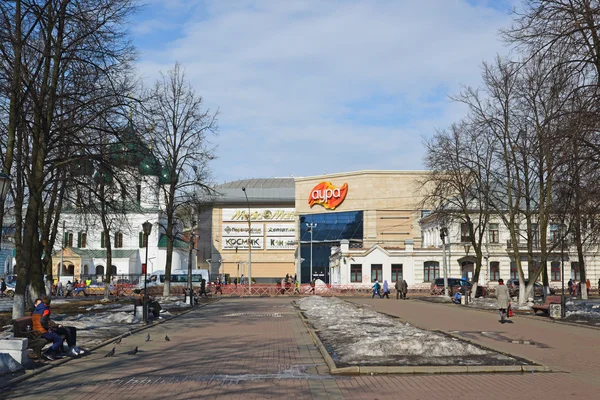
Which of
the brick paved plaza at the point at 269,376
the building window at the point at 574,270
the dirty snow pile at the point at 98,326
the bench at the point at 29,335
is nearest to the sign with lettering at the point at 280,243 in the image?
the building window at the point at 574,270

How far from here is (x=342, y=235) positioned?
333 feet

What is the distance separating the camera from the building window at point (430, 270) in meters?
69.0

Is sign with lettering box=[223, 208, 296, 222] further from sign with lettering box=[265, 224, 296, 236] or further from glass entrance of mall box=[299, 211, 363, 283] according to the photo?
glass entrance of mall box=[299, 211, 363, 283]

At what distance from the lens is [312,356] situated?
50.8 feet

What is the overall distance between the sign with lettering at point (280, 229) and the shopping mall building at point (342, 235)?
0.18 m

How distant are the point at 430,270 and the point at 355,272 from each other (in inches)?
294

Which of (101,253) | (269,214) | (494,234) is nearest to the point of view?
(494,234)

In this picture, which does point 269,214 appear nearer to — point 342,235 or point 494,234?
point 342,235

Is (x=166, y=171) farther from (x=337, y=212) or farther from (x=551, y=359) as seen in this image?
(x=337, y=212)

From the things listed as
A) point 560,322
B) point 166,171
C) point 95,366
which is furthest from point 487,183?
point 95,366

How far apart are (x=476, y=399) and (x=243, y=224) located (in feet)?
370

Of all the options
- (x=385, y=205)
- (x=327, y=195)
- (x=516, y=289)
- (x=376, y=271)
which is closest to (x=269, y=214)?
(x=327, y=195)

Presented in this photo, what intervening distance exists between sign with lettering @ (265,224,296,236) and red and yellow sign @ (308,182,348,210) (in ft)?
60.3

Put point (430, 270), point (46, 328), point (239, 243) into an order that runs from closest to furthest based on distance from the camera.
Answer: point (46, 328) → point (430, 270) → point (239, 243)
